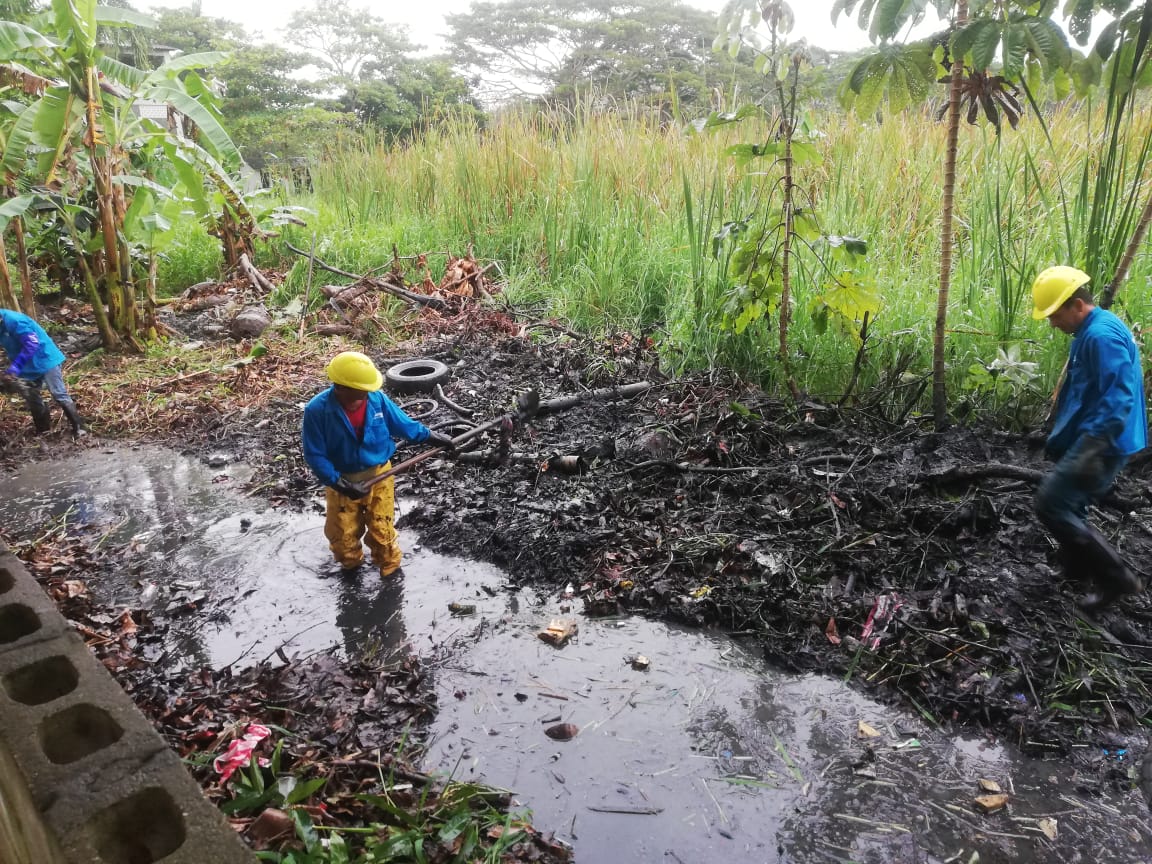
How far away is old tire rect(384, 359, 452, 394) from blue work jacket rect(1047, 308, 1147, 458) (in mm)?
4623

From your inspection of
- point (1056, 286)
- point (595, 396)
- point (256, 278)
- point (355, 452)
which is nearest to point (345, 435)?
point (355, 452)

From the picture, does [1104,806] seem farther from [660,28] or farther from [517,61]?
[517,61]

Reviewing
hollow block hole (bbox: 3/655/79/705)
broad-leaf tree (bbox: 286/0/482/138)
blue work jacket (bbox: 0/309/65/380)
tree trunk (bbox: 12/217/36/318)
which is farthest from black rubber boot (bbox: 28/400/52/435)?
broad-leaf tree (bbox: 286/0/482/138)

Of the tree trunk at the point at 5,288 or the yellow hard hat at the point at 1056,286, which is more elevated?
the yellow hard hat at the point at 1056,286

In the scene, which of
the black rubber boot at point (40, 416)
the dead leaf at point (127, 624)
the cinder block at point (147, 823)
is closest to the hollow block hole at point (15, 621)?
the cinder block at point (147, 823)

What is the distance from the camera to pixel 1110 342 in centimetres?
272

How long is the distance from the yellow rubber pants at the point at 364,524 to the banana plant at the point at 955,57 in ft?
10.1

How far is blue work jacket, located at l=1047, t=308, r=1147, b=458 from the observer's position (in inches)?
107

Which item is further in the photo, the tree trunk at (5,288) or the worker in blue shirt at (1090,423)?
the tree trunk at (5,288)

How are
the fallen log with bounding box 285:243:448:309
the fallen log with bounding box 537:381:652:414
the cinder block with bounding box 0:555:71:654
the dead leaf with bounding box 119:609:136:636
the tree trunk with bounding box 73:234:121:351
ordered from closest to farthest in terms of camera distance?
the cinder block with bounding box 0:555:71:654 → the dead leaf with bounding box 119:609:136:636 → the fallen log with bounding box 537:381:652:414 → the tree trunk with bounding box 73:234:121:351 → the fallen log with bounding box 285:243:448:309

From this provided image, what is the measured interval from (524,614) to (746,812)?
4.68 feet

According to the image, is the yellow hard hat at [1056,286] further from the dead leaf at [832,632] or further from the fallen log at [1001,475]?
the dead leaf at [832,632]

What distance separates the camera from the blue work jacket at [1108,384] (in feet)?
8.91

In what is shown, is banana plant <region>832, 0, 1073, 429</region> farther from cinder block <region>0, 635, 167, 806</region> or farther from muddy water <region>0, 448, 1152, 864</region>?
cinder block <region>0, 635, 167, 806</region>
